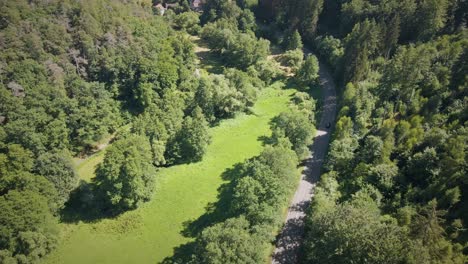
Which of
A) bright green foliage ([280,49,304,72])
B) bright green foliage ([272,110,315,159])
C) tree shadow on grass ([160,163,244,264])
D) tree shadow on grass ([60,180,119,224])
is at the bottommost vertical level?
tree shadow on grass ([60,180,119,224])

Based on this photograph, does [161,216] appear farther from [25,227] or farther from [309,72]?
[309,72]

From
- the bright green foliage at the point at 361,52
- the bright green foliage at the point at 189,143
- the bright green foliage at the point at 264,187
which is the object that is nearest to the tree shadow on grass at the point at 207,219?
the bright green foliage at the point at 264,187

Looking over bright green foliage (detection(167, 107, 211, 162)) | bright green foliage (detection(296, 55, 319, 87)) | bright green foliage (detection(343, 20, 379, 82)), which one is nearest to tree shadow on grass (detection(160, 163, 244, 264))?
bright green foliage (detection(167, 107, 211, 162))

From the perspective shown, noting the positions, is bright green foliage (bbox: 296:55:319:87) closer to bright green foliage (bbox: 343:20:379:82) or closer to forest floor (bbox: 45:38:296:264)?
bright green foliage (bbox: 343:20:379:82)

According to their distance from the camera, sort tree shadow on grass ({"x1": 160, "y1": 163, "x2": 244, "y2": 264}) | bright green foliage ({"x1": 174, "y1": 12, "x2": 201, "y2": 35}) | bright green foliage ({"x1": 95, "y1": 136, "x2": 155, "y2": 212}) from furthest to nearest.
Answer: bright green foliage ({"x1": 174, "y1": 12, "x2": 201, "y2": 35}), bright green foliage ({"x1": 95, "y1": 136, "x2": 155, "y2": 212}), tree shadow on grass ({"x1": 160, "y1": 163, "x2": 244, "y2": 264})

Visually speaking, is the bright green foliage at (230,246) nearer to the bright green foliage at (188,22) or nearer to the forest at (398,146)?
the forest at (398,146)

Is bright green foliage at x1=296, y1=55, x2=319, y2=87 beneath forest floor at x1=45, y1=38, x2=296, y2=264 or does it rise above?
above

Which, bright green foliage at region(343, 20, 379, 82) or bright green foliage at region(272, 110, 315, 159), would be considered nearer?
bright green foliage at region(272, 110, 315, 159)
